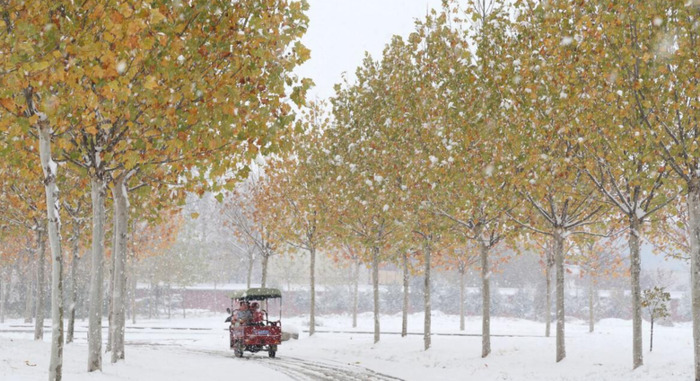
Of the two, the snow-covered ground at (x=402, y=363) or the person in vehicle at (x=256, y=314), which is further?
the person in vehicle at (x=256, y=314)

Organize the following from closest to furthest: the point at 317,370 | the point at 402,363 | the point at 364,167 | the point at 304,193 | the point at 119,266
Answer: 1. the point at 119,266
2. the point at 317,370
3. the point at 402,363
4. the point at 364,167
5. the point at 304,193

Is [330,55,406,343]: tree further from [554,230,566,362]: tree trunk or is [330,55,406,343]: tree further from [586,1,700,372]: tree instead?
[586,1,700,372]: tree

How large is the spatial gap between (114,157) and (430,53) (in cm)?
1263

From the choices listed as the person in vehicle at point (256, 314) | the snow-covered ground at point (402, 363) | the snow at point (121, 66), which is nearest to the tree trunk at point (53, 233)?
the snow-covered ground at point (402, 363)

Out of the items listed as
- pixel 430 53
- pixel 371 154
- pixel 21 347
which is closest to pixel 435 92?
pixel 430 53

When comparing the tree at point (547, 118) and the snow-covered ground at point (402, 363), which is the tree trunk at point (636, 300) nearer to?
the snow-covered ground at point (402, 363)

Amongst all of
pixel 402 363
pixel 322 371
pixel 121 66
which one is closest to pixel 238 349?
pixel 322 371

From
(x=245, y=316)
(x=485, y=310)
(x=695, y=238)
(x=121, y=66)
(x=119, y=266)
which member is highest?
(x=121, y=66)

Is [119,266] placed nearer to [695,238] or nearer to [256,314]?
[256,314]

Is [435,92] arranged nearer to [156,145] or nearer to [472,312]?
[156,145]

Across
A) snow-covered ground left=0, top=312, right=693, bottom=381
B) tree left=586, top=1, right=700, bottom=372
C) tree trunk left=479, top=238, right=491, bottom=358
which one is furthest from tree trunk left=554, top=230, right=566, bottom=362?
tree left=586, top=1, right=700, bottom=372

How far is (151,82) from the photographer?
8180mm

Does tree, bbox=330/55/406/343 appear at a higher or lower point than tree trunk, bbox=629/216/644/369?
higher

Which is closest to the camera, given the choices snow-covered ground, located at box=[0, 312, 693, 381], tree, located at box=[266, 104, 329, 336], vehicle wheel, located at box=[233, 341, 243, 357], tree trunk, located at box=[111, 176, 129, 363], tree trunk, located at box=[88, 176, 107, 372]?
tree trunk, located at box=[88, 176, 107, 372]
